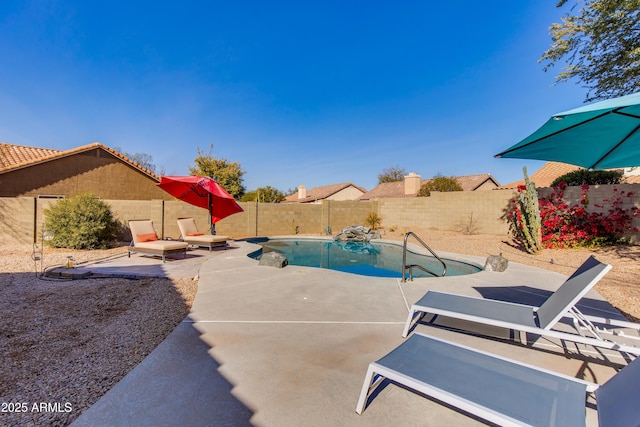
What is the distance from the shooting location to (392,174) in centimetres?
5447

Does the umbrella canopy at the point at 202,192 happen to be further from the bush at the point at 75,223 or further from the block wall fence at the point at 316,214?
the block wall fence at the point at 316,214

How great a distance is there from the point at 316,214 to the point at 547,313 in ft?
50.8

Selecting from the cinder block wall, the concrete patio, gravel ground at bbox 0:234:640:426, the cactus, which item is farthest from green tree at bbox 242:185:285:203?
the concrete patio

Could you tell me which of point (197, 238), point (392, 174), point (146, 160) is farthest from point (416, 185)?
point (146, 160)

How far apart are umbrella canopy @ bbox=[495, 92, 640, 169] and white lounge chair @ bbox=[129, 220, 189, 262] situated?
848 cm

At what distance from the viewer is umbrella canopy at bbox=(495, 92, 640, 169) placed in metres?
2.91

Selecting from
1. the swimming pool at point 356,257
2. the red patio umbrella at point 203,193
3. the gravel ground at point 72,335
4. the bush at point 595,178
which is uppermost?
the bush at point 595,178

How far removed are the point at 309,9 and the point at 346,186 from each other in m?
30.5

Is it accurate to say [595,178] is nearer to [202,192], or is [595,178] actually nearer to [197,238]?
[202,192]

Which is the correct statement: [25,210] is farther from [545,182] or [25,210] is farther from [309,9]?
[545,182]

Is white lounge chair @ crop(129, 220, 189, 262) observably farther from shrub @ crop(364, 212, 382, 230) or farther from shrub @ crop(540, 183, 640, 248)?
shrub @ crop(540, 183, 640, 248)

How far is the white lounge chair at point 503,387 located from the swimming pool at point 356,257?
21.5 feet

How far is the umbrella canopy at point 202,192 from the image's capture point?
10.4m

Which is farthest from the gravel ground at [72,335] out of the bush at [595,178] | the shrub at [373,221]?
the bush at [595,178]
